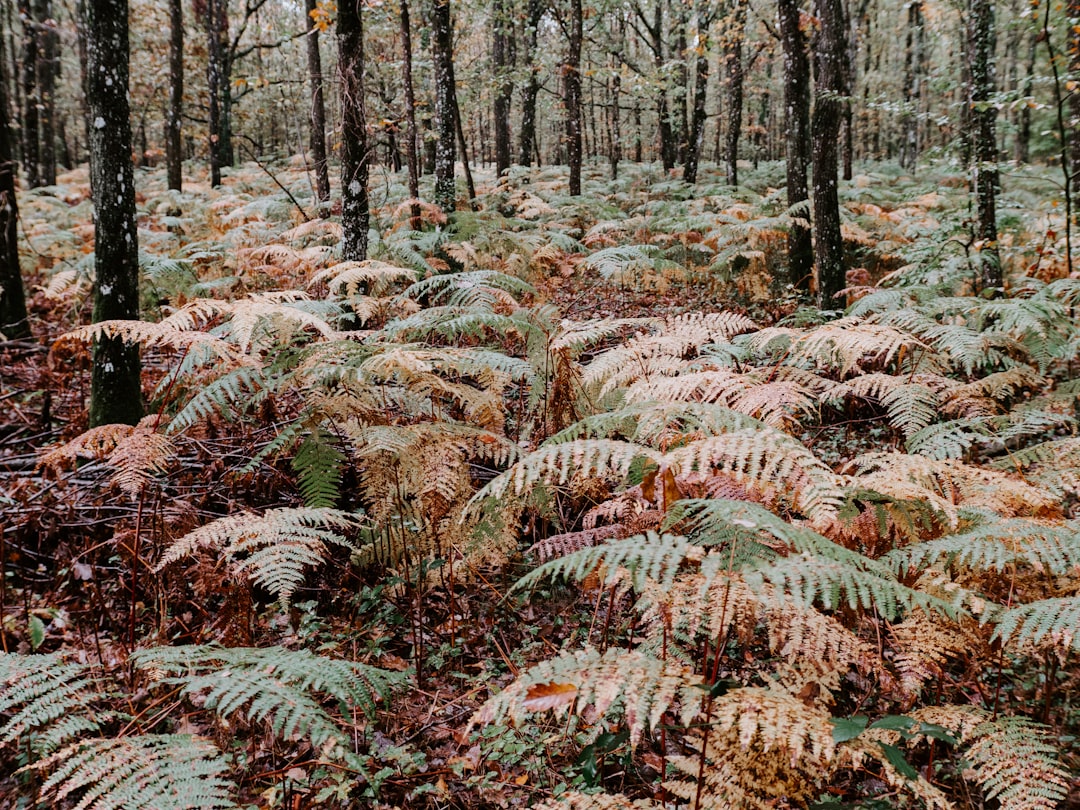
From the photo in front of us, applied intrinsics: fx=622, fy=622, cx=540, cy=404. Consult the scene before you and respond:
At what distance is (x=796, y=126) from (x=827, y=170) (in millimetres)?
2130

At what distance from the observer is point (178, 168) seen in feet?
50.1

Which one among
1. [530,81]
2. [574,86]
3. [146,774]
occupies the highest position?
[530,81]

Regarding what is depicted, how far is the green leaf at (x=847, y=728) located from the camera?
5.65 ft

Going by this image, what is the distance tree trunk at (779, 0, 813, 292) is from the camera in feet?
26.4

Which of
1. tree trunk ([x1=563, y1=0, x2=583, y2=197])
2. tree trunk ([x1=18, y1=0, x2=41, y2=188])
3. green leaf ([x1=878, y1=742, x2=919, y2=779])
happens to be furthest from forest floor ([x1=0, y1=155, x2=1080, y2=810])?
tree trunk ([x1=18, y1=0, x2=41, y2=188])

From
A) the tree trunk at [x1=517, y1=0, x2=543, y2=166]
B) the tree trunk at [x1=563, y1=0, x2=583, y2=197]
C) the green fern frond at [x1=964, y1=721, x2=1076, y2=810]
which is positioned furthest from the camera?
the tree trunk at [x1=517, y1=0, x2=543, y2=166]

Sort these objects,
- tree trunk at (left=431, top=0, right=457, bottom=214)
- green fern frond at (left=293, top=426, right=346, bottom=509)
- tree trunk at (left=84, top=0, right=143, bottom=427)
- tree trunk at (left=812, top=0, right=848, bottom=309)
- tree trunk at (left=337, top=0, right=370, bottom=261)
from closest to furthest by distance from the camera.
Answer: green fern frond at (left=293, top=426, right=346, bottom=509)
tree trunk at (left=84, top=0, right=143, bottom=427)
tree trunk at (left=337, top=0, right=370, bottom=261)
tree trunk at (left=812, top=0, right=848, bottom=309)
tree trunk at (left=431, top=0, right=457, bottom=214)

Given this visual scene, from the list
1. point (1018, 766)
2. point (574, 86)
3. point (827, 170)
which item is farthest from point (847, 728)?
point (574, 86)

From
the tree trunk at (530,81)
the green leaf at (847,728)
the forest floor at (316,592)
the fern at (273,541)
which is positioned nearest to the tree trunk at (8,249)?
the forest floor at (316,592)

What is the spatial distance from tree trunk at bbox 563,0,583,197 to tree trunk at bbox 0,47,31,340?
882cm

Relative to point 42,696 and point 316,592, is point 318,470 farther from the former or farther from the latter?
point 42,696

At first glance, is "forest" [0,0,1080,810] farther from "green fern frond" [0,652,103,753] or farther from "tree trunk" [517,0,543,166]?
"tree trunk" [517,0,543,166]

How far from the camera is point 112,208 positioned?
4.50 meters

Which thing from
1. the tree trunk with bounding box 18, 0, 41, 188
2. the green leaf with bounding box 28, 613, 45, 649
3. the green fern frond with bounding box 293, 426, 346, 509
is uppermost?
the tree trunk with bounding box 18, 0, 41, 188
